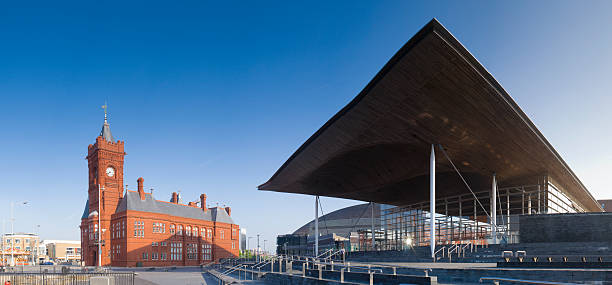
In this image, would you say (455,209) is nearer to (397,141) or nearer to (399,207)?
(399,207)

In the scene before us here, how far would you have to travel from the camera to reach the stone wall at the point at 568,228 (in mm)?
24219

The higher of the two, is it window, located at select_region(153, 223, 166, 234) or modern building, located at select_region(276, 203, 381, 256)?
window, located at select_region(153, 223, 166, 234)

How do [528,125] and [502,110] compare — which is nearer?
[502,110]

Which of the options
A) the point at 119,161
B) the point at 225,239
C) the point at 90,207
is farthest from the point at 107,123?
the point at 225,239

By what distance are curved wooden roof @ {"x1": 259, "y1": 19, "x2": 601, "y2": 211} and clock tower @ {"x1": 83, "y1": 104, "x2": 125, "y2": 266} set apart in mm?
36693

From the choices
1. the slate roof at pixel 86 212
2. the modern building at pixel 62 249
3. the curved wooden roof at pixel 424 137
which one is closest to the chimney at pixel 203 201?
the slate roof at pixel 86 212

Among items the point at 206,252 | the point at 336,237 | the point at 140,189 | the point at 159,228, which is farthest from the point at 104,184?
the point at 336,237

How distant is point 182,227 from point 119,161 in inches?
644

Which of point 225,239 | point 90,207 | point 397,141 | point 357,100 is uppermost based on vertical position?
point 357,100

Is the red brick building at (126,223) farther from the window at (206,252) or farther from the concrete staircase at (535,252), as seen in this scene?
the concrete staircase at (535,252)

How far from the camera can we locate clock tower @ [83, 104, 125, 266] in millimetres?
65688

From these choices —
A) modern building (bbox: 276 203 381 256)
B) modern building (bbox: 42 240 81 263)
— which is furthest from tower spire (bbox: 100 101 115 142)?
modern building (bbox: 42 240 81 263)

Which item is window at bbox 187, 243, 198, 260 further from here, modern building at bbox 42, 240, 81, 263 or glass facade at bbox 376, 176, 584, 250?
modern building at bbox 42, 240, 81, 263

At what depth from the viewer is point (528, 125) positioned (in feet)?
82.8
